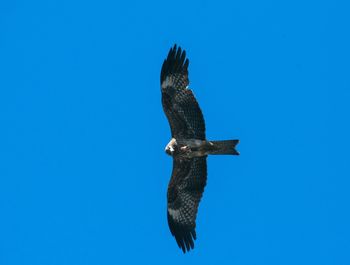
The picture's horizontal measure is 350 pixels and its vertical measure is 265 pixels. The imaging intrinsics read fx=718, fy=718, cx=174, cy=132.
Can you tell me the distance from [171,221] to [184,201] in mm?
573

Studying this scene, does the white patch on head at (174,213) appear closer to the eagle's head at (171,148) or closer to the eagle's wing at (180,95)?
the eagle's head at (171,148)

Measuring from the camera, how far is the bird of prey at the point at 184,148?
51.3 feet

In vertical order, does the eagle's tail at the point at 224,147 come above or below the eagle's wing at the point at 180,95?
below

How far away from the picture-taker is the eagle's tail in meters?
15.3

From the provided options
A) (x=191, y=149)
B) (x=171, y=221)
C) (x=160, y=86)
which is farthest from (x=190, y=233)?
(x=160, y=86)

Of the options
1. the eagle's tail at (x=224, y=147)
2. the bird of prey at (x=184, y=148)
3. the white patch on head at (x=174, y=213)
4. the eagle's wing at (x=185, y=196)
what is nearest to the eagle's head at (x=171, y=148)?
the bird of prey at (x=184, y=148)

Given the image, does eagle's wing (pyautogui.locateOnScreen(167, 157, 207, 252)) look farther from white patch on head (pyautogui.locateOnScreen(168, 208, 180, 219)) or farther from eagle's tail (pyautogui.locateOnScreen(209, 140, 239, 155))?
eagle's tail (pyautogui.locateOnScreen(209, 140, 239, 155))

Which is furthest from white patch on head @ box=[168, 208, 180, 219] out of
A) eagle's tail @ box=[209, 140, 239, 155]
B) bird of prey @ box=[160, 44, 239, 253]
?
eagle's tail @ box=[209, 140, 239, 155]

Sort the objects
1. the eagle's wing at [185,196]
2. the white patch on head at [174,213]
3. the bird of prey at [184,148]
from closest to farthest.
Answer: the bird of prey at [184,148]
the eagle's wing at [185,196]
the white patch on head at [174,213]

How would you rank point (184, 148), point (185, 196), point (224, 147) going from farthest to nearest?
Result: point (185, 196), point (184, 148), point (224, 147)

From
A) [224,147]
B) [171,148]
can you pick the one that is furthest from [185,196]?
[224,147]

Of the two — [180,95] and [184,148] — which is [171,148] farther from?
[180,95]

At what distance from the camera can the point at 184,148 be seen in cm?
1584

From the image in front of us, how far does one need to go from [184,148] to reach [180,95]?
3.85 feet
